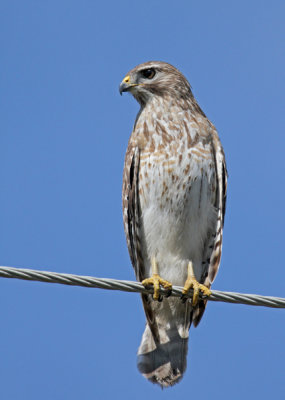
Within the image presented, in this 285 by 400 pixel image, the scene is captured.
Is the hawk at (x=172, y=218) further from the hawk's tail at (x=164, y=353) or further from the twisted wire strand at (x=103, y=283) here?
the twisted wire strand at (x=103, y=283)

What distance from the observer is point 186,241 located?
21.3 ft

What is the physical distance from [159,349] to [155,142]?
194 cm

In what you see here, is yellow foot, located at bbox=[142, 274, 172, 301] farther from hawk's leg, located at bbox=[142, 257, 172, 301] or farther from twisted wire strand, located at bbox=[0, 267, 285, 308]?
twisted wire strand, located at bbox=[0, 267, 285, 308]

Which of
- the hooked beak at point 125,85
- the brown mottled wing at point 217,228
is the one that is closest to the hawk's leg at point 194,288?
the brown mottled wing at point 217,228

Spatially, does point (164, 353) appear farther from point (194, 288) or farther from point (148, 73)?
point (148, 73)

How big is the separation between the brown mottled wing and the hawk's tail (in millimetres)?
261

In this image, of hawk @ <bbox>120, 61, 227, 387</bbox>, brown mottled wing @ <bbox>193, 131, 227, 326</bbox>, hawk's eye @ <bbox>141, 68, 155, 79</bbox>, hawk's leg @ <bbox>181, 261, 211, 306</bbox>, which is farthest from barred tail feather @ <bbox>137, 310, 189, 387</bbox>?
hawk's eye @ <bbox>141, 68, 155, 79</bbox>

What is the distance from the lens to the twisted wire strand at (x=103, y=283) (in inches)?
168

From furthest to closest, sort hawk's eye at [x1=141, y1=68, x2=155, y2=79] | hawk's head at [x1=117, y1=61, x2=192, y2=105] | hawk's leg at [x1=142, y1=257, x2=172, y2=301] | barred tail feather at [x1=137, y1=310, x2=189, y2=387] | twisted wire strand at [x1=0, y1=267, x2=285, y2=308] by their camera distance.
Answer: hawk's eye at [x1=141, y1=68, x2=155, y2=79] → hawk's head at [x1=117, y1=61, x2=192, y2=105] → barred tail feather at [x1=137, y1=310, x2=189, y2=387] → hawk's leg at [x1=142, y1=257, x2=172, y2=301] → twisted wire strand at [x1=0, y1=267, x2=285, y2=308]

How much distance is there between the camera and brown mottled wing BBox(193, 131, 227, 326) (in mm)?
6504

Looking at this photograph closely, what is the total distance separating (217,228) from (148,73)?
72.3 inches

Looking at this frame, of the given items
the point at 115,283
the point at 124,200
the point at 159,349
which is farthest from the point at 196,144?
the point at 115,283

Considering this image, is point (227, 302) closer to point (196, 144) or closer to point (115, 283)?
point (115, 283)

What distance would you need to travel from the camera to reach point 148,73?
7.27 meters
